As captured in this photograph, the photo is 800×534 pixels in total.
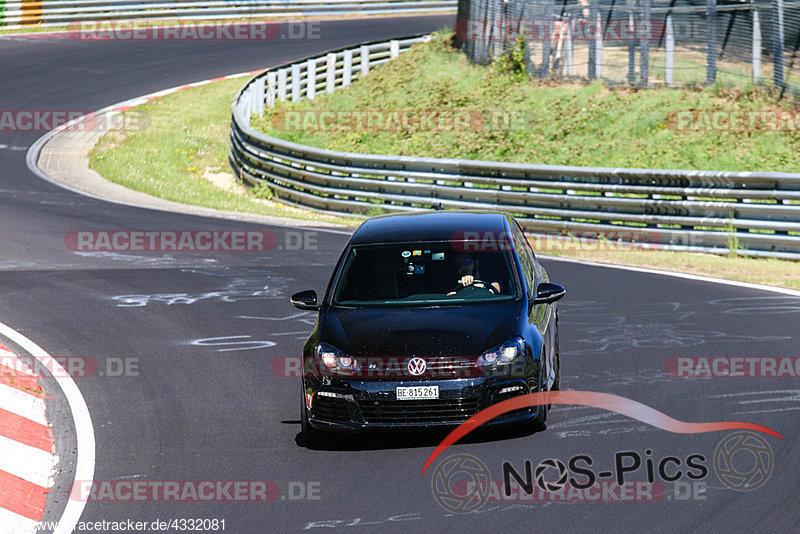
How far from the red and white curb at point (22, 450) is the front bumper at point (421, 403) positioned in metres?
2.14

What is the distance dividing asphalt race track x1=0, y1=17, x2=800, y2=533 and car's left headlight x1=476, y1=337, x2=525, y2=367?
601 mm

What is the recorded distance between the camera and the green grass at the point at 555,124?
23.5 m

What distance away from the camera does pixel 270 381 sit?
35.4 feet

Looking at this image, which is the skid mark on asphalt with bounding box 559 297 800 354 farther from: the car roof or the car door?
the car roof

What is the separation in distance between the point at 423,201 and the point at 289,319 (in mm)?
9113

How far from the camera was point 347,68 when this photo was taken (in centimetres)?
3719

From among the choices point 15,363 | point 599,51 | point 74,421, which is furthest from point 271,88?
point 74,421

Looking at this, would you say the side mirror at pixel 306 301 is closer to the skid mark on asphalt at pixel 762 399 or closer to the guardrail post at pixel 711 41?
the skid mark on asphalt at pixel 762 399

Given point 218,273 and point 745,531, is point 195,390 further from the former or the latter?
point 218,273

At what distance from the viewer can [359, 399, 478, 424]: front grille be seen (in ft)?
27.2

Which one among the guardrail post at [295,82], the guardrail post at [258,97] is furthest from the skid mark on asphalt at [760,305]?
the guardrail post at [295,82]

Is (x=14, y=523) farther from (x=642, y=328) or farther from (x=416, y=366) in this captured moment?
(x=642, y=328)

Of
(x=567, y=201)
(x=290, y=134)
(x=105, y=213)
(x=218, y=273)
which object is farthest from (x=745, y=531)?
(x=290, y=134)

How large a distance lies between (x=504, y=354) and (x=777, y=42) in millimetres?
17220
